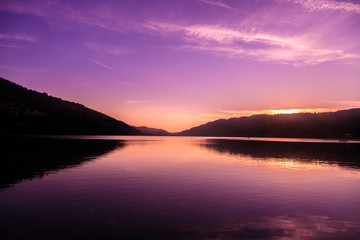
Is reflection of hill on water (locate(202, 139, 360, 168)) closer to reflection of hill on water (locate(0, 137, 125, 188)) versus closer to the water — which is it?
the water

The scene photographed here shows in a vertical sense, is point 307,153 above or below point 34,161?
below

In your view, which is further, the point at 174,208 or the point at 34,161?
the point at 34,161

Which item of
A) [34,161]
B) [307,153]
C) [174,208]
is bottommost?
[174,208]

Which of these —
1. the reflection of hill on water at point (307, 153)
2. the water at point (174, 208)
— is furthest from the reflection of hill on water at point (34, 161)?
the reflection of hill on water at point (307, 153)

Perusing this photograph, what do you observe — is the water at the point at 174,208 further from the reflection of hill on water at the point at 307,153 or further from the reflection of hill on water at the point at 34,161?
the reflection of hill on water at the point at 307,153

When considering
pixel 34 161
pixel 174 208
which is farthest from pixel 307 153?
pixel 34 161

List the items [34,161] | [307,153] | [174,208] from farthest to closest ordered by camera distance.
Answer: [307,153] < [34,161] < [174,208]

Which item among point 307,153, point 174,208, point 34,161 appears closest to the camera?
point 174,208

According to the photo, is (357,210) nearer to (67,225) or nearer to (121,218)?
(121,218)

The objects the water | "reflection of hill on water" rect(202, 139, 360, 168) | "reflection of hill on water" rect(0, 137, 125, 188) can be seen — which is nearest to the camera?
the water

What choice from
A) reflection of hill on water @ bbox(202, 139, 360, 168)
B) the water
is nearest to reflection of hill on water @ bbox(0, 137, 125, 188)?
the water

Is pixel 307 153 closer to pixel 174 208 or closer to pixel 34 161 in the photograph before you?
pixel 174 208

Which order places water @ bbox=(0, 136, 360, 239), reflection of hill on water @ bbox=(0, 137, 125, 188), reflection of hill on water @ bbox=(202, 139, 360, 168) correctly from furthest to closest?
reflection of hill on water @ bbox=(202, 139, 360, 168) → reflection of hill on water @ bbox=(0, 137, 125, 188) → water @ bbox=(0, 136, 360, 239)

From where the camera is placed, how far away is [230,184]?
33.0m
